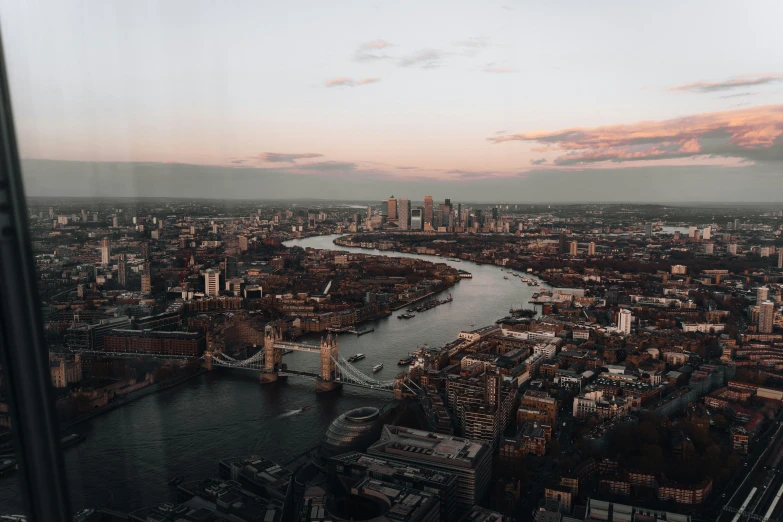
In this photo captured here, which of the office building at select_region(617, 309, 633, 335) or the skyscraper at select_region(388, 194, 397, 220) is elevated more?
the skyscraper at select_region(388, 194, 397, 220)

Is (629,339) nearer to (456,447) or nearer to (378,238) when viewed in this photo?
(456,447)

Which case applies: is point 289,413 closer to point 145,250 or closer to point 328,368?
point 328,368

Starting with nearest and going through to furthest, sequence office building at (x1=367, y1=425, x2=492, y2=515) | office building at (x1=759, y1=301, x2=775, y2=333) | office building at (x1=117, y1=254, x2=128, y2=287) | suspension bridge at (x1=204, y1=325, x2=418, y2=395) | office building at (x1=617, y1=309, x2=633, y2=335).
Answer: office building at (x1=367, y1=425, x2=492, y2=515) → office building at (x1=117, y1=254, x2=128, y2=287) → suspension bridge at (x1=204, y1=325, x2=418, y2=395) → office building at (x1=759, y1=301, x2=775, y2=333) → office building at (x1=617, y1=309, x2=633, y2=335)

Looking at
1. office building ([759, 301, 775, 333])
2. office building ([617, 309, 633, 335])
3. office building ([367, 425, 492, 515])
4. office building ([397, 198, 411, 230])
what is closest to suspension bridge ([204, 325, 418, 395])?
office building ([367, 425, 492, 515])

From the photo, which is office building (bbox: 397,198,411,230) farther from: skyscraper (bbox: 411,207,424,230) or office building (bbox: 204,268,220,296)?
office building (bbox: 204,268,220,296)

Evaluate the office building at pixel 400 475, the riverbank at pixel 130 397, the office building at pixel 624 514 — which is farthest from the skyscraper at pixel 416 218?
the office building at pixel 624 514

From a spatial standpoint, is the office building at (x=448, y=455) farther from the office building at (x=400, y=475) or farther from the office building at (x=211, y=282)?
the office building at (x=211, y=282)

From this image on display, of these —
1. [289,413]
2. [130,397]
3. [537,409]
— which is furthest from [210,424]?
[537,409]

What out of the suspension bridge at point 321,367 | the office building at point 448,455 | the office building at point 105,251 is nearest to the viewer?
the office building at point 448,455
